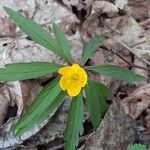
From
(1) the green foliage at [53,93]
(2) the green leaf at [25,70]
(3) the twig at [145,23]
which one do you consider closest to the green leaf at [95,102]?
(1) the green foliage at [53,93]

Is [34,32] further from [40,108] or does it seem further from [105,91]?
[105,91]

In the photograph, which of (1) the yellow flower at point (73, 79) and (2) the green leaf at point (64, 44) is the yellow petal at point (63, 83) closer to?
(1) the yellow flower at point (73, 79)

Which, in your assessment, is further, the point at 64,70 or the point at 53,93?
the point at 53,93

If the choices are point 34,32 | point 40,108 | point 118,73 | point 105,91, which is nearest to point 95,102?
point 105,91

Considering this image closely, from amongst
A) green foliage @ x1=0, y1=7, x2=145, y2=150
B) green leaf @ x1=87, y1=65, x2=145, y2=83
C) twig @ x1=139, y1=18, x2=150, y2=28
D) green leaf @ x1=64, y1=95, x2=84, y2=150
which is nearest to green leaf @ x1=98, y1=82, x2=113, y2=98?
green foliage @ x1=0, y1=7, x2=145, y2=150

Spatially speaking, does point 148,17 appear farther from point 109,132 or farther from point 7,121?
point 7,121

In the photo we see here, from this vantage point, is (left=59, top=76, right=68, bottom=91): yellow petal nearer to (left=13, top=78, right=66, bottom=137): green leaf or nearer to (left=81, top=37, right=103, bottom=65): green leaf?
(left=13, top=78, right=66, bottom=137): green leaf

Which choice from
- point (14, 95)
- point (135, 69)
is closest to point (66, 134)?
point (14, 95)
